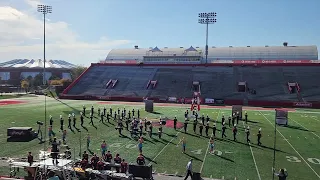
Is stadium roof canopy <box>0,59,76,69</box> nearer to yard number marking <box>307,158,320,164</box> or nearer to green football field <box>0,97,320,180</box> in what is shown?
green football field <box>0,97,320,180</box>

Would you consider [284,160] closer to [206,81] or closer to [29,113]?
[29,113]

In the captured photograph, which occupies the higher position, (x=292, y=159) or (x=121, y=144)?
(x=121, y=144)

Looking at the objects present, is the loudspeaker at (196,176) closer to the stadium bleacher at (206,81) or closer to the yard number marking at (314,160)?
the yard number marking at (314,160)

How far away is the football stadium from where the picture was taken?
52.0 ft

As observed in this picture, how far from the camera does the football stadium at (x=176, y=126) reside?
15852 millimetres

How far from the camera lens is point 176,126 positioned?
95.2 feet

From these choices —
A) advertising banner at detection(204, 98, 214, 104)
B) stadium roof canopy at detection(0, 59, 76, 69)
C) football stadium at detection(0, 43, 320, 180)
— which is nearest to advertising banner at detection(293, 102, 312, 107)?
football stadium at detection(0, 43, 320, 180)

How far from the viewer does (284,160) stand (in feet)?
61.5

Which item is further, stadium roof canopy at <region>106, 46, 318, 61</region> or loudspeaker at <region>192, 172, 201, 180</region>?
stadium roof canopy at <region>106, 46, 318, 61</region>

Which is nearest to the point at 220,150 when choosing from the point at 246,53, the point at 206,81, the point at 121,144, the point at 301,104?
the point at 121,144

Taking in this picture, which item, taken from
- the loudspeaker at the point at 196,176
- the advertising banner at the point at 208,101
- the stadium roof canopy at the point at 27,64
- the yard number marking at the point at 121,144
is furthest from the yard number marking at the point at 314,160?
the stadium roof canopy at the point at 27,64

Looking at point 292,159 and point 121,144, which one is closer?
point 292,159

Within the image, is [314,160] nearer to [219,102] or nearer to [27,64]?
[219,102]

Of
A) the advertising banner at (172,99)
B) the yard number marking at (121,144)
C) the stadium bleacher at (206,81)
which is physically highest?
the stadium bleacher at (206,81)
